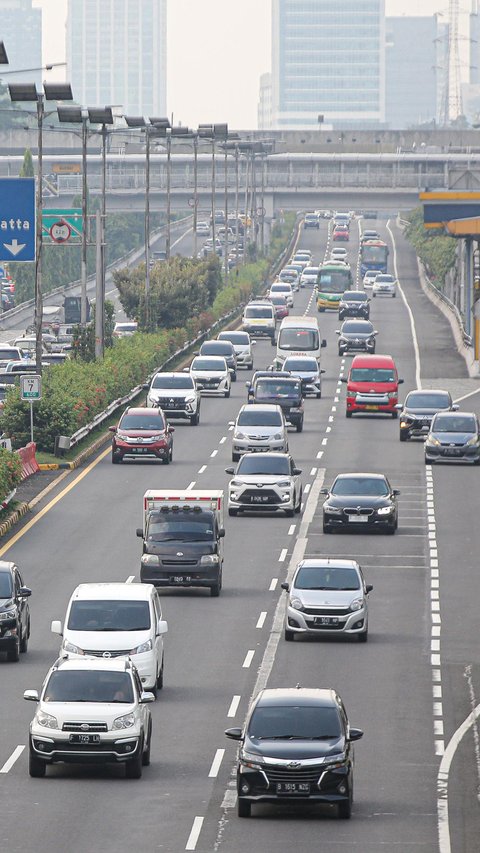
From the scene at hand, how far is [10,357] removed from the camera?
314 feet

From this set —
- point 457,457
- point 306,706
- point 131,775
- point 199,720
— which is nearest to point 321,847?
point 306,706

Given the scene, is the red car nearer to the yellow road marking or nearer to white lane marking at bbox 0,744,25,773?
the yellow road marking

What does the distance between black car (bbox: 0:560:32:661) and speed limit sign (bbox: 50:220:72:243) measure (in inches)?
2164

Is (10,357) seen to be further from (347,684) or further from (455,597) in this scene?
(347,684)

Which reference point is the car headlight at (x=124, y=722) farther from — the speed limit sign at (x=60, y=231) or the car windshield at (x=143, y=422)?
the speed limit sign at (x=60, y=231)

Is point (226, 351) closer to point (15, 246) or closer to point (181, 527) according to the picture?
point (15, 246)

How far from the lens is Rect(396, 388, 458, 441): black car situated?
70062mm

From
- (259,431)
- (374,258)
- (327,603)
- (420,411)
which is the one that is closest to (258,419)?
(259,431)

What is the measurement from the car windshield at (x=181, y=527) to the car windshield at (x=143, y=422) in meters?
21.1

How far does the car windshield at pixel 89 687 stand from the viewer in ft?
87.6

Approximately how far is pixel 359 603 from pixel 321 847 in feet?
48.7

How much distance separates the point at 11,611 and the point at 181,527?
8046 mm

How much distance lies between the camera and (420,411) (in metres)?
70.1

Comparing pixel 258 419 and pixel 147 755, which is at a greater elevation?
pixel 258 419
